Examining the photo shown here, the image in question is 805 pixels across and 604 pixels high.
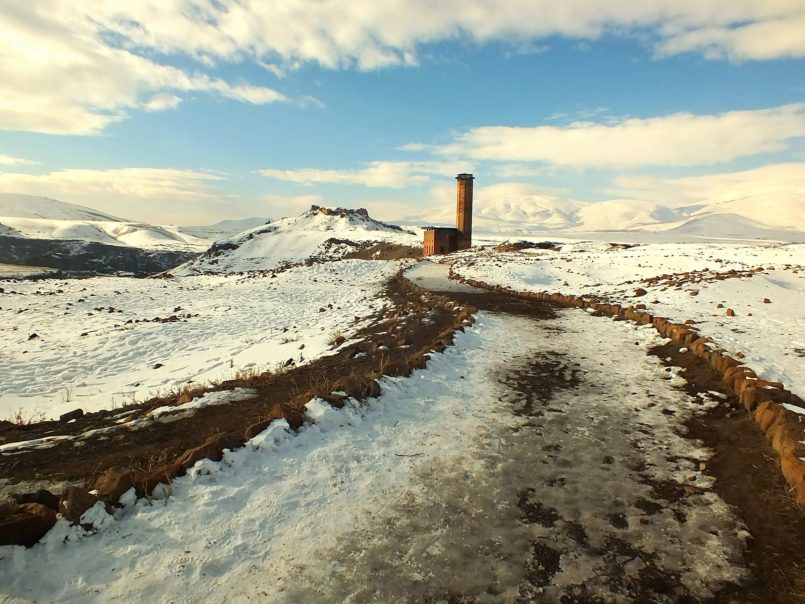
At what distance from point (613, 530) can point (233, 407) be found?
263 inches

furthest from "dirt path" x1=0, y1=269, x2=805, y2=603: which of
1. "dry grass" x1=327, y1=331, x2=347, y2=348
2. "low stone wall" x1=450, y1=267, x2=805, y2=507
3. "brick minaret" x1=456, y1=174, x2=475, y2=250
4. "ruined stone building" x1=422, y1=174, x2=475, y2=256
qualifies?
"brick minaret" x1=456, y1=174, x2=475, y2=250

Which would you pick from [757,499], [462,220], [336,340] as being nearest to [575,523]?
[757,499]

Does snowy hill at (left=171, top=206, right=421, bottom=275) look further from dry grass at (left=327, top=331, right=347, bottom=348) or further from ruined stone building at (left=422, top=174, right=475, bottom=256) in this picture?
dry grass at (left=327, top=331, right=347, bottom=348)

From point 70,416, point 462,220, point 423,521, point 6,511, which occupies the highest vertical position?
point 462,220

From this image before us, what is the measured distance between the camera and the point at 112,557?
146 inches

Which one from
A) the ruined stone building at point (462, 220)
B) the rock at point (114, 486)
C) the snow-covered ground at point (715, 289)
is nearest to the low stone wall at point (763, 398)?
the snow-covered ground at point (715, 289)

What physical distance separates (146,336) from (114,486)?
15.1 metres

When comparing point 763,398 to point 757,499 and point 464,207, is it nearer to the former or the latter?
point 757,499

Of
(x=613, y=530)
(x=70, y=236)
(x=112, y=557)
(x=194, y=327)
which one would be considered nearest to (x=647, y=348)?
(x=613, y=530)

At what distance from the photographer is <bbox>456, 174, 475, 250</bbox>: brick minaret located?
59.9 meters

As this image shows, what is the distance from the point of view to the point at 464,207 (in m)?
59.9

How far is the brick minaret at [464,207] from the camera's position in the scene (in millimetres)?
59875

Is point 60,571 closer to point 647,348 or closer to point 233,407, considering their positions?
point 233,407

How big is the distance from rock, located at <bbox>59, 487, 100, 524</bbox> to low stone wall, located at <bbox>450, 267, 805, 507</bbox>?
7278 millimetres
